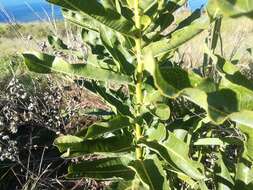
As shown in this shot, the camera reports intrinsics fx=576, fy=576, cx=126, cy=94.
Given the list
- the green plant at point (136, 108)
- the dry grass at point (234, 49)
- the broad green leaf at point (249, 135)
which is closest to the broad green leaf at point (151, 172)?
the green plant at point (136, 108)

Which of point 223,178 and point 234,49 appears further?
point 234,49

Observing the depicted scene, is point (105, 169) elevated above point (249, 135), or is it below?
below

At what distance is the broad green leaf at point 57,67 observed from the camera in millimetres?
1842

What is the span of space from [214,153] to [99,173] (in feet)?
2.11

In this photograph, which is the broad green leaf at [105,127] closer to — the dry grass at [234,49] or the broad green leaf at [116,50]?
the broad green leaf at [116,50]

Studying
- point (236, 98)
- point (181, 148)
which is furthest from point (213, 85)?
point (181, 148)

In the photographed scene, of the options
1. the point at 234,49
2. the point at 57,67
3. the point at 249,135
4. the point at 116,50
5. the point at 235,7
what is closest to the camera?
the point at 235,7

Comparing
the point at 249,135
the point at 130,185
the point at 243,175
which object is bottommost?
the point at 130,185

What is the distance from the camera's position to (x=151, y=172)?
2.09 m

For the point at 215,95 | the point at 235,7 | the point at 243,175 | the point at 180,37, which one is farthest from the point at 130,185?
the point at 235,7

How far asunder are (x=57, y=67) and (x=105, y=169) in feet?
1.83

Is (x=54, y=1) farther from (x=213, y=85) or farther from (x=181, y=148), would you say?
(x=181, y=148)

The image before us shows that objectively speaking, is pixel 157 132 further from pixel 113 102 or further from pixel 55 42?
pixel 55 42

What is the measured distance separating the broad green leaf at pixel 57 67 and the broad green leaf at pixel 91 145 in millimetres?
247
